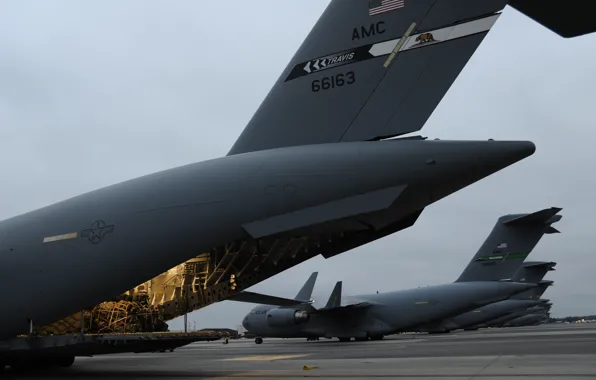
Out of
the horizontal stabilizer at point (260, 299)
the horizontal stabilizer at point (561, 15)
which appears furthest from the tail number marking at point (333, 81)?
the horizontal stabilizer at point (260, 299)

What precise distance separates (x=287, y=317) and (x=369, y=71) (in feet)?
72.3

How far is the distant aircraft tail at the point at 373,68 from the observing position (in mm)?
7297

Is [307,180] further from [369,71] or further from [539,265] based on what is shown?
[539,265]

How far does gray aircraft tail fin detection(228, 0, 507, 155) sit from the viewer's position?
7344 mm

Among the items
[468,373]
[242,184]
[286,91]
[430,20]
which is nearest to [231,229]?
[242,184]

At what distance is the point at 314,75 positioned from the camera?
8.18 meters

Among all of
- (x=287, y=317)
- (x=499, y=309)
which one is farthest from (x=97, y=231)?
(x=499, y=309)

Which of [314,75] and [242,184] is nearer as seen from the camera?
[242,184]

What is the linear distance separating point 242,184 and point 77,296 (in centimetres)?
274

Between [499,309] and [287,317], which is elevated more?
[287,317]

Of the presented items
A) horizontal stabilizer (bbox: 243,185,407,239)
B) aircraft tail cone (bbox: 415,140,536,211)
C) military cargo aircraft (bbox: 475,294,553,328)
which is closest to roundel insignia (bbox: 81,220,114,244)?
horizontal stabilizer (bbox: 243,185,407,239)

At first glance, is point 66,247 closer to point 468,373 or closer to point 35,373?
point 35,373

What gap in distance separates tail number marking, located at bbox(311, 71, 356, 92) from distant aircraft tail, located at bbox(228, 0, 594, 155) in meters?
0.01

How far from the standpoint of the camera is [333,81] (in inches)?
315
